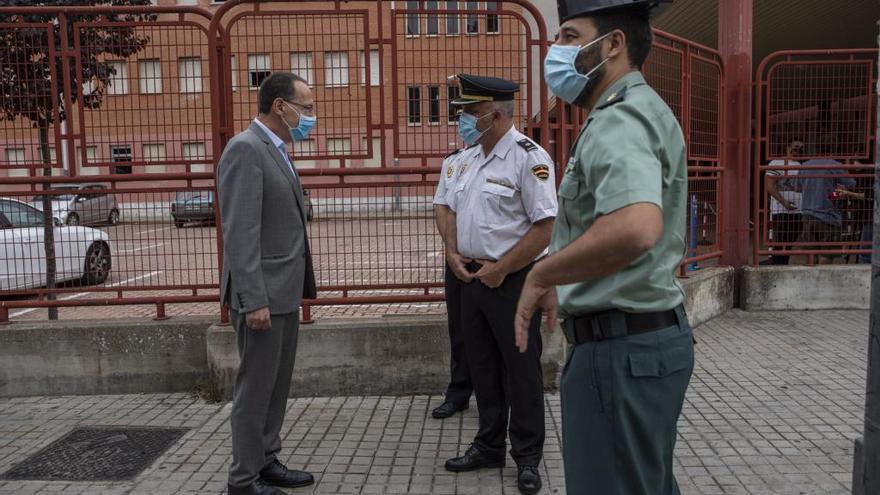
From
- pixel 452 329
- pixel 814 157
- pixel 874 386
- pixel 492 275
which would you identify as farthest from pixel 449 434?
pixel 814 157

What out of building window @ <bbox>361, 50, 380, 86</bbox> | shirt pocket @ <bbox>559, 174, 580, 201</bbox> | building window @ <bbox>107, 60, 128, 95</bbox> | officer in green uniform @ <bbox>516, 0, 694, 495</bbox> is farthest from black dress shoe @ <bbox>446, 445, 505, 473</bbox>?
building window @ <bbox>107, 60, 128, 95</bbox>

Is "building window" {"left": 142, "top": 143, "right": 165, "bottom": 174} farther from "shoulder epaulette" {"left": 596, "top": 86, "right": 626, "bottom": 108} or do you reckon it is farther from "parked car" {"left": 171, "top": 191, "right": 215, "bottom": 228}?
"shoulder epaulette" {"left": 596, "top": 86, "right": 626, "bottom": 108}

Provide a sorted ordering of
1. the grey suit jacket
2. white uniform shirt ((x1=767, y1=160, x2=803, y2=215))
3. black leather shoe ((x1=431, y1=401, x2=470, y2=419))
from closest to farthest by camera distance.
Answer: the grey suit jacket → black leather shoe ((x1=431, y1=401, x2=470, y2=419)) → white uniform shirt ((x1=767, y1=160, x2=803, y2=215))

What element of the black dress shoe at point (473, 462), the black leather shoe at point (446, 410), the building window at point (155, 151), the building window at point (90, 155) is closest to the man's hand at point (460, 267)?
the black dress shoe at point (473, 462)

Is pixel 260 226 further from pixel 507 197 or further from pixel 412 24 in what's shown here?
pixel 412 24

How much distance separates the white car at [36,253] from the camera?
534 cm

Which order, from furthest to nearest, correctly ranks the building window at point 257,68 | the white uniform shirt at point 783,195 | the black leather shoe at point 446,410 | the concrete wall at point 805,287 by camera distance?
1. the white uniform shirt at point 783,195
2. the concrete wall at point 805,287
3. the building window at point 257,68
4. the black leather shoe at point 446,410

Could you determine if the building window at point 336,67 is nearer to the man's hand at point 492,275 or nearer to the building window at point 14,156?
the man's hand at point 492,275

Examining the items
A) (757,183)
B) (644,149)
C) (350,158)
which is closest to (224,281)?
(350,158)

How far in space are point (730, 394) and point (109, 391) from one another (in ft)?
15.4

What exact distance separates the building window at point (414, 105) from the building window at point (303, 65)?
0.73 meters

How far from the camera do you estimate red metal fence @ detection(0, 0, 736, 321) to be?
16.5 feet

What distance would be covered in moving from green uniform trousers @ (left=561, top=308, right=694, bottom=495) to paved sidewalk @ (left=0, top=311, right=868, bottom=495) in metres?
1.75

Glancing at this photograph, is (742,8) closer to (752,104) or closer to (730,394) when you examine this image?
(752,104)
